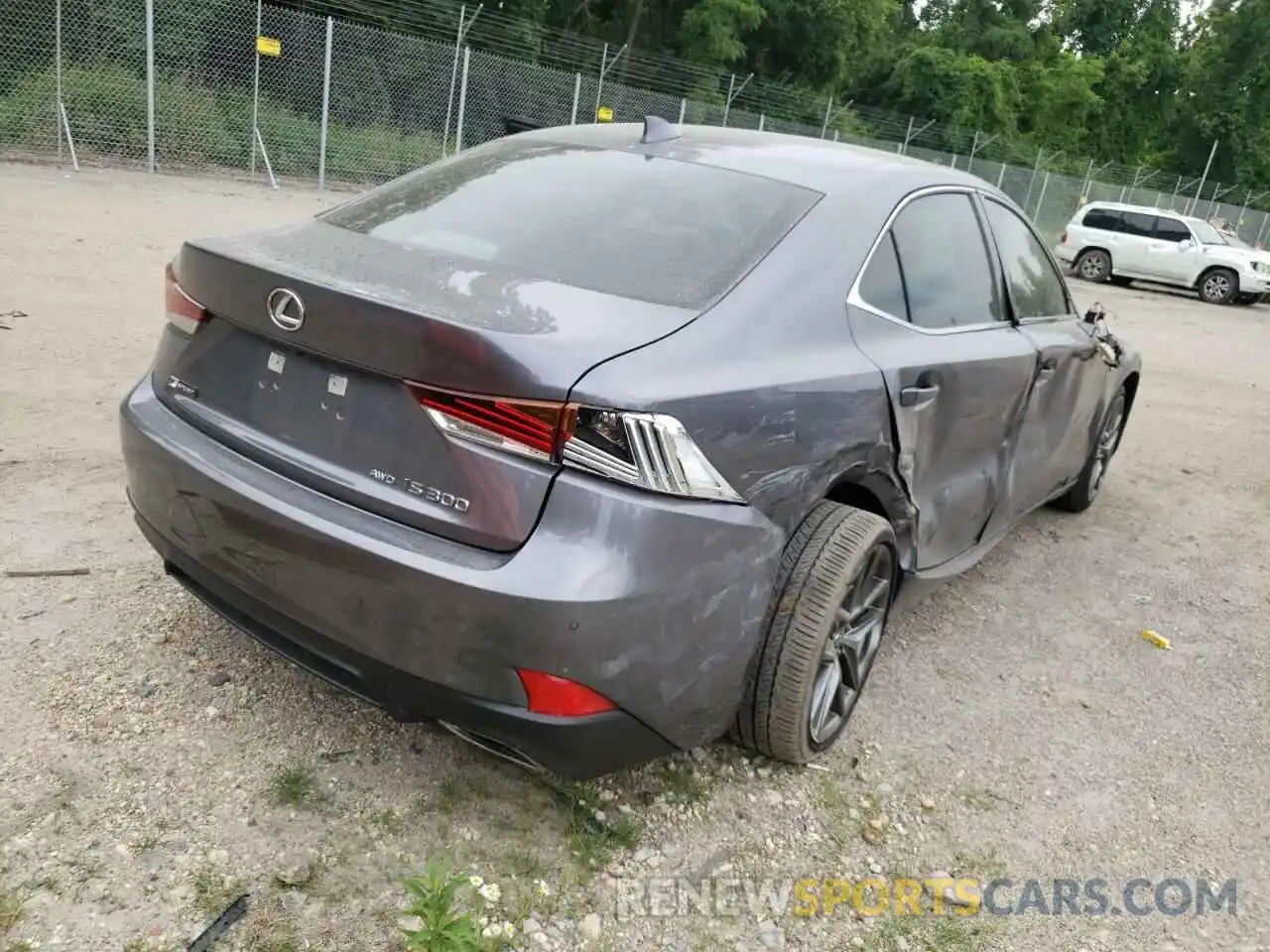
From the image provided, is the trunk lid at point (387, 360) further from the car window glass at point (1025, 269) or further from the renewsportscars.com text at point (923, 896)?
the car window glass at point (1025, 269)

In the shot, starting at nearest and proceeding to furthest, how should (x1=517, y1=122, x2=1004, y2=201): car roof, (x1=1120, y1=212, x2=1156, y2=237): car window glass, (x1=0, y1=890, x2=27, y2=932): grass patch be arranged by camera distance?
(x1=0, y1=890, x2=27, y2=932): grass patch
(x1=517, y1=122, x2=1004, y2=201): car roof
(x1=1120, y1=212, x2=1156, y2=237): car window glass

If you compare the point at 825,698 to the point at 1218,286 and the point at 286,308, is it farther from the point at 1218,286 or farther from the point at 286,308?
the point at 1218,286

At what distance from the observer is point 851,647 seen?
2.91 metres

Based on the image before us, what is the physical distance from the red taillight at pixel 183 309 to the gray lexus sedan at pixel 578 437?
2cm

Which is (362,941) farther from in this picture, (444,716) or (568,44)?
(568,44)

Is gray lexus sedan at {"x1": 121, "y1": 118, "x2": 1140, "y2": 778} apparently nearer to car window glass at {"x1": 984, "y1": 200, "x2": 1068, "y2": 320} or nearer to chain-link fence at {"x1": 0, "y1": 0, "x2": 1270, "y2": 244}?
car window glass at {"x1": 984, "y1": 200, "x2": 1068, "y2": 320}

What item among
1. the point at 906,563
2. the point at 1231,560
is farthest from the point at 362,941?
the point at 1231,560

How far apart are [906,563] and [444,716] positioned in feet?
5.24

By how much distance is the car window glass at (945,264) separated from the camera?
3109 millimetres

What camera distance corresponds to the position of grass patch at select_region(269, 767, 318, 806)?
2.47 meters

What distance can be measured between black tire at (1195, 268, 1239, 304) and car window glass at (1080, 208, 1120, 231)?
192cm

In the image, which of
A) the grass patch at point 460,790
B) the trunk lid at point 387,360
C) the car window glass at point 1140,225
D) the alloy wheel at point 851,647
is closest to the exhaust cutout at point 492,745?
the grass patch at point 460,790

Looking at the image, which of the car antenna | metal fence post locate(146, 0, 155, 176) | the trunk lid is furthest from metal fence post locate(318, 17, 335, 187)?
the trunk lid

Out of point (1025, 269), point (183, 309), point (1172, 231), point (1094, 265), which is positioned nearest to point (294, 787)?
point (183, 309)
